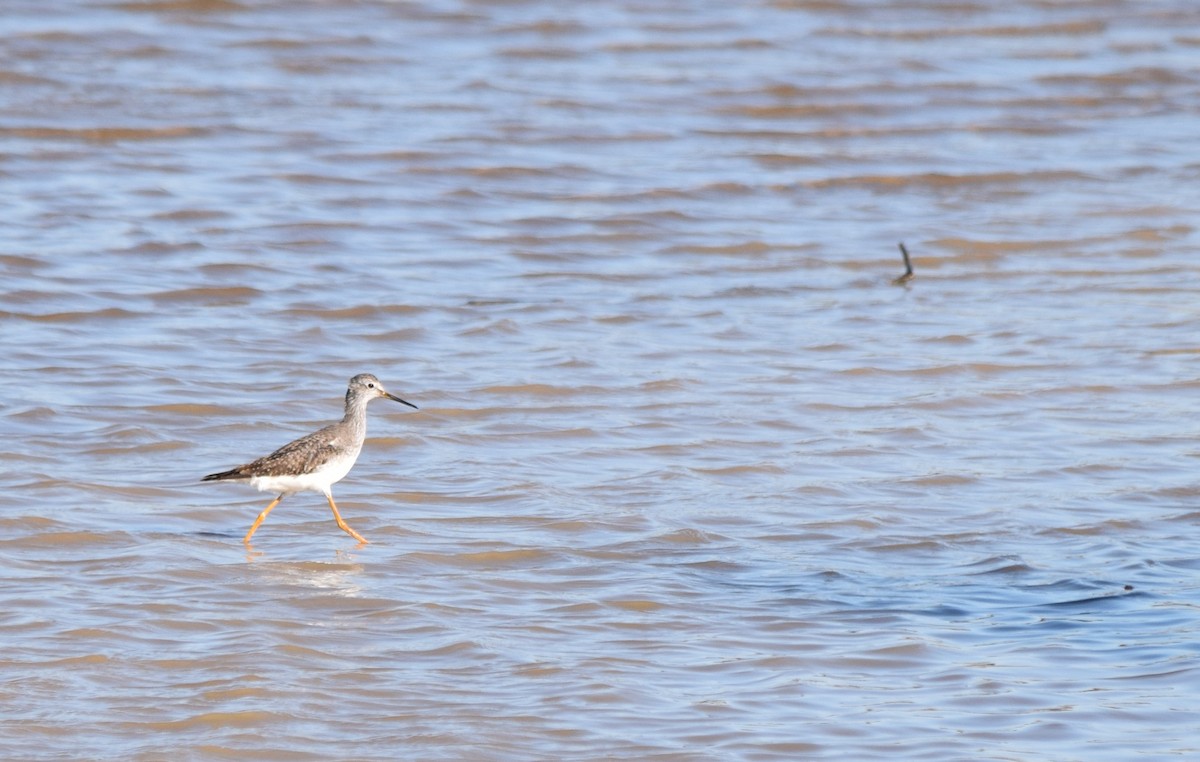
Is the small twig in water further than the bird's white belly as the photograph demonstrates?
Yes

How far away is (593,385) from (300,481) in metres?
2.53

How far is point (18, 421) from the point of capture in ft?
27.5

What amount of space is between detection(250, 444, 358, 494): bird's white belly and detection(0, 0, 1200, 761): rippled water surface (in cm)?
22

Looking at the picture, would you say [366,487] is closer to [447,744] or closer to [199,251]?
[447,744]

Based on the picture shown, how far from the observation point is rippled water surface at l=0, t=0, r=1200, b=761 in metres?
5.67

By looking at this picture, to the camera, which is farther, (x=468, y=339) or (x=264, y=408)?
(x=468, y=339)

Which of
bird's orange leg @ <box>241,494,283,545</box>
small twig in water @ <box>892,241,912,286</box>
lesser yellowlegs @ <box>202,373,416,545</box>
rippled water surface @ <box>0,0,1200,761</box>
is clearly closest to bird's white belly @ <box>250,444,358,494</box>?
lesser yellowlegs @ <box>202,373,416,545</box>

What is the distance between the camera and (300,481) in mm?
7230

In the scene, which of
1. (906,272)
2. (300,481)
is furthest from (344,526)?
(906,272)

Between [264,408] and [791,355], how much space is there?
2989mm

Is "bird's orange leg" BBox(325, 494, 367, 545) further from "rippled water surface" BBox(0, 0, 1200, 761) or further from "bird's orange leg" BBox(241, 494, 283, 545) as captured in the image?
"bird's orange leg" BBox(241, 494, 283, 545)

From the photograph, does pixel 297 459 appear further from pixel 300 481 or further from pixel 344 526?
pixel 344 526

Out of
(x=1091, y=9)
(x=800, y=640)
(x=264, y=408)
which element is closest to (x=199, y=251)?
(x=264, y=408)

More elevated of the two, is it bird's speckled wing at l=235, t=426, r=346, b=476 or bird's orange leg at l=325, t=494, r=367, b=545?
bird's speckled wing at l=235, t=426, r=346, b=476
